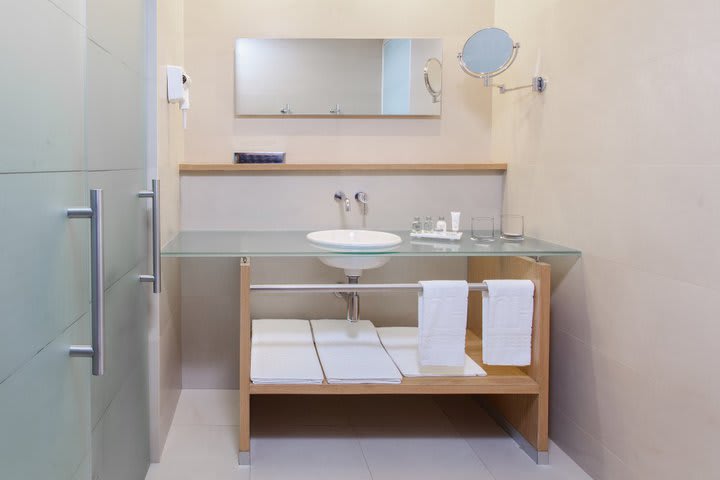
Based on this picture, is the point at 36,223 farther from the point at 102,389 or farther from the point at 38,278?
the point at 102,389

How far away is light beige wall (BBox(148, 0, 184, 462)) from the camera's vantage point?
253cm

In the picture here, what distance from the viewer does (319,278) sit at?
3352 mm

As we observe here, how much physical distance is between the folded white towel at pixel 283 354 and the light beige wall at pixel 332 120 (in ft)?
2.88

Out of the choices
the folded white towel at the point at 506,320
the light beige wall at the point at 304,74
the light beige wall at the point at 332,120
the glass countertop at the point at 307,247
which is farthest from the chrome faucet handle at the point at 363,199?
the folded white towel at the point at 506,320

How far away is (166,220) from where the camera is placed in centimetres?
276

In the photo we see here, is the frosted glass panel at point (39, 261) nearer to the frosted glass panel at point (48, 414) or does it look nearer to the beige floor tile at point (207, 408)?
the frosted glass panel at point (48, 414)

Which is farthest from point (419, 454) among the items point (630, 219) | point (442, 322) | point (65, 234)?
point (65, 234)

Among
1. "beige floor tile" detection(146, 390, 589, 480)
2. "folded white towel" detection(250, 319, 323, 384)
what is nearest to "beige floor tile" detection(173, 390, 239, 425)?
"beige floor tile" detection(146, 390, 589, 480)

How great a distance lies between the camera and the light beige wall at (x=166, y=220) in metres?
2.53

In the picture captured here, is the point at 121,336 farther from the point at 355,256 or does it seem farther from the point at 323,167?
the point at 323,167

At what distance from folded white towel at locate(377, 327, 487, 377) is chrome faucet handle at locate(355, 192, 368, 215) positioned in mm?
625

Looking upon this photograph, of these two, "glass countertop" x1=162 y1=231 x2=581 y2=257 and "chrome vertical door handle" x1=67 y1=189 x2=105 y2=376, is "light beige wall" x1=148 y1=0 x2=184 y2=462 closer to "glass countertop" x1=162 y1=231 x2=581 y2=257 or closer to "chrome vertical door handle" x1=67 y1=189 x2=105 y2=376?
"glass countertop" x1=162 y1=231 x2=581 y2=257

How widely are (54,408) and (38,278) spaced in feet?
0.90

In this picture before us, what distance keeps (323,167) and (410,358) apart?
3.37 ft
